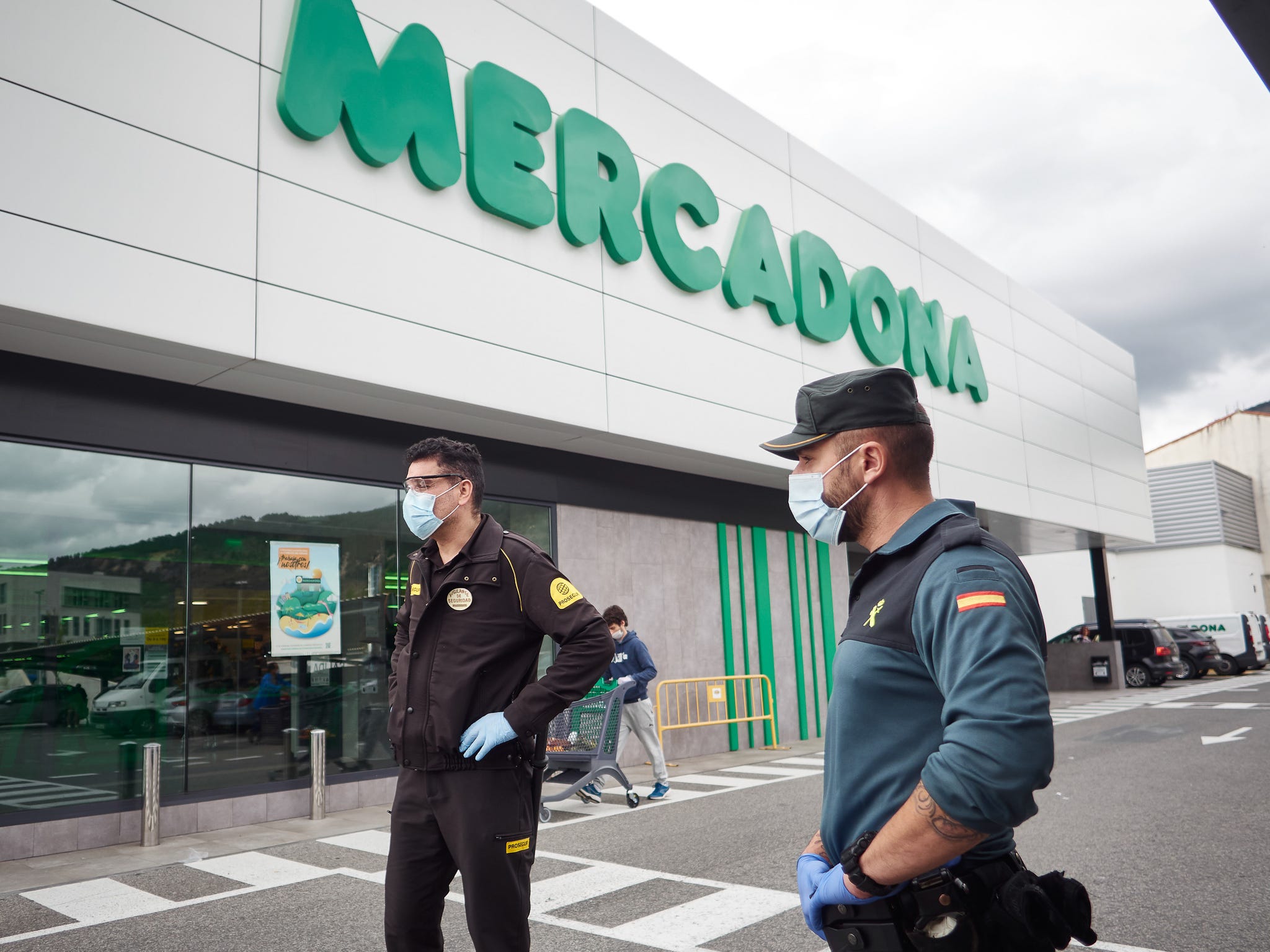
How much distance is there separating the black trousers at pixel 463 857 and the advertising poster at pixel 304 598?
289 inches

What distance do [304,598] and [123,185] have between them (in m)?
4.38

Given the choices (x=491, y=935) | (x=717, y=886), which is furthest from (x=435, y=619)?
(x=717, y=886)

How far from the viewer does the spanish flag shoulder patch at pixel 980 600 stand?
5.79ft

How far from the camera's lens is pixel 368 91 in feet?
32.9

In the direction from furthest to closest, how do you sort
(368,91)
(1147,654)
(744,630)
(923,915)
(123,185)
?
(1147,654) → (744,630) → (368,91) → (123,185) → (923,915)

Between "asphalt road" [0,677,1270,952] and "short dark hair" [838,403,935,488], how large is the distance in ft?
11.9

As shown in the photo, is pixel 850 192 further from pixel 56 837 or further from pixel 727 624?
pixel 56 837

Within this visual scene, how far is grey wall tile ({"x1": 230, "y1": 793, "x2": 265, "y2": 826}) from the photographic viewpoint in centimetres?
947

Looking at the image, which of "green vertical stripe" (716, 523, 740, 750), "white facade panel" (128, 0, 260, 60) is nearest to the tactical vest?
"white facade panel" (128, 0, 260, 60)

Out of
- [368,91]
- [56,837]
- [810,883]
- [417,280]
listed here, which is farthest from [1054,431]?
[810,883]

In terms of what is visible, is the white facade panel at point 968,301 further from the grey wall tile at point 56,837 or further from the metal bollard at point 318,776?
the grey wall tile at point 56,837

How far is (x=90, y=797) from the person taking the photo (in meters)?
8.59

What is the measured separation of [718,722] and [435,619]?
1171 centimetres

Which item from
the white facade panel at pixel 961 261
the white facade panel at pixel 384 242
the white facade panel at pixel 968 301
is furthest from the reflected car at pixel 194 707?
the white facade panel at pixel 961 261
